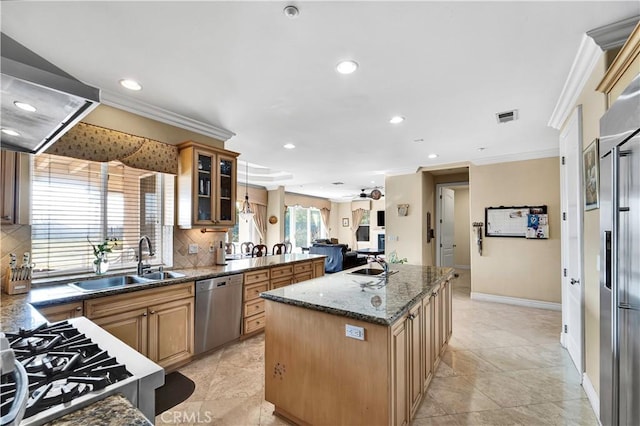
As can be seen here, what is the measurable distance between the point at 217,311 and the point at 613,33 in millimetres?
3952

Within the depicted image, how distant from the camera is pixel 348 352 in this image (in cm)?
179

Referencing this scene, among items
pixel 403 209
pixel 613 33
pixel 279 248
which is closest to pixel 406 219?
pixel 403 209

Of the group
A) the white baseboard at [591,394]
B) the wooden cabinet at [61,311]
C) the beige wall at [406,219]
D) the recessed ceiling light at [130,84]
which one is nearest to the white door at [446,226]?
the beige wall at [406,219]

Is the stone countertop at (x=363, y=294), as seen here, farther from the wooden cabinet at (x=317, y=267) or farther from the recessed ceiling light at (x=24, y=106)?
the wooden cabinet at (x=317, y=267)

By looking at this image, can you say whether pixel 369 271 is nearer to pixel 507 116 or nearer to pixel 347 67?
pixel 347 67

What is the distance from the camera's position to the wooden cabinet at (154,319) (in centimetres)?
235

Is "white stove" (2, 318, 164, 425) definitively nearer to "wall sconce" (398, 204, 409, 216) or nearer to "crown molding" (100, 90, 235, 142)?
"crown molding" (100, 90, 235, 142)

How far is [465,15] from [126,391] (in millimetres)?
2436

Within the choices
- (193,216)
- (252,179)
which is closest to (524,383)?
(193,216)

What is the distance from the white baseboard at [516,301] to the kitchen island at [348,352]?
3.52 meters

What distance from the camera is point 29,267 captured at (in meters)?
2.31

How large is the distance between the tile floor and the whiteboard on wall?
5.70 ft

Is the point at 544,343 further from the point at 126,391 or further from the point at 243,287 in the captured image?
the point at 126,391

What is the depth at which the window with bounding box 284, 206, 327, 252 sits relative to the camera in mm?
10477
